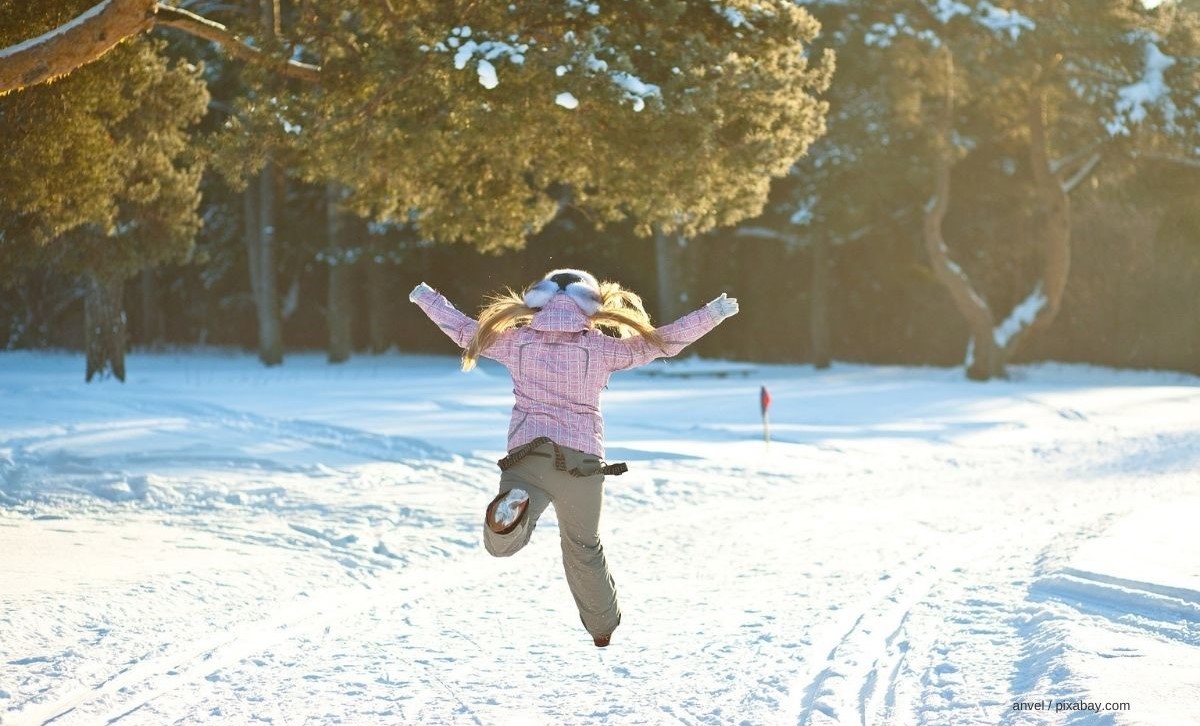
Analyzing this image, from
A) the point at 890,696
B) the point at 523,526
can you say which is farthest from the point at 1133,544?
the point at 523,526

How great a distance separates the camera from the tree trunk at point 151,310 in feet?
140

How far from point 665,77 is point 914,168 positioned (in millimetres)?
18505

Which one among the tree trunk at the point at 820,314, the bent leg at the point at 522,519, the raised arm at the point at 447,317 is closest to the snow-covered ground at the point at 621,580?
the bent leg at the point at 522,519

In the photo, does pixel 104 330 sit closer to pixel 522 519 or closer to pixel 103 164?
pixel 103 164

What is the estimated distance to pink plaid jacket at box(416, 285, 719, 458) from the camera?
20.2ft

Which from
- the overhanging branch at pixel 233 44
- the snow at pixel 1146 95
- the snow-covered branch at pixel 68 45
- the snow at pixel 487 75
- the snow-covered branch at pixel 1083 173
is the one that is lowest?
the snow-covered branch at pixel 68 45

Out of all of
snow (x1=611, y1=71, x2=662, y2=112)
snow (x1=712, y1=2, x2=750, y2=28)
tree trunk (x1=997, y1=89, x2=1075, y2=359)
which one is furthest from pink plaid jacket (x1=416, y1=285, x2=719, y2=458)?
tree trunk (x1=997, y1=89, x2=1075, y2=359)

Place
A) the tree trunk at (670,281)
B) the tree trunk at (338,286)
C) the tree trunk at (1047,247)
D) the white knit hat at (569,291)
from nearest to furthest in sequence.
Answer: the white knit hat at (569,291) → the tree trunk at (1047,247) → the tree trunk at (670,281) → the tree trunk at (338,286)

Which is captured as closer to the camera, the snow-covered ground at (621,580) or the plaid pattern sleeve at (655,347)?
the snow-covered ground at (621,580)

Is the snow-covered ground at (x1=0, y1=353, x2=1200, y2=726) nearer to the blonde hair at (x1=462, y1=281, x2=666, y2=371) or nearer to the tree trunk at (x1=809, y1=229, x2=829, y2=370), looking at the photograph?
the blonde hair at (x1=462, y1=281, x2=666, y2=371)

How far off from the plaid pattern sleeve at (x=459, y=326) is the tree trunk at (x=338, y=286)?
28030 mm

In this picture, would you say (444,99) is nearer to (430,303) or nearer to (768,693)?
(430,303)

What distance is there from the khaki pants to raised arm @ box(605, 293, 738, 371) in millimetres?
491

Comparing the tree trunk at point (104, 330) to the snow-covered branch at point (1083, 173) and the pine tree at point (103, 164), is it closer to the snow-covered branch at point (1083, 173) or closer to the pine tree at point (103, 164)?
the pine tree at point (103, 164)
